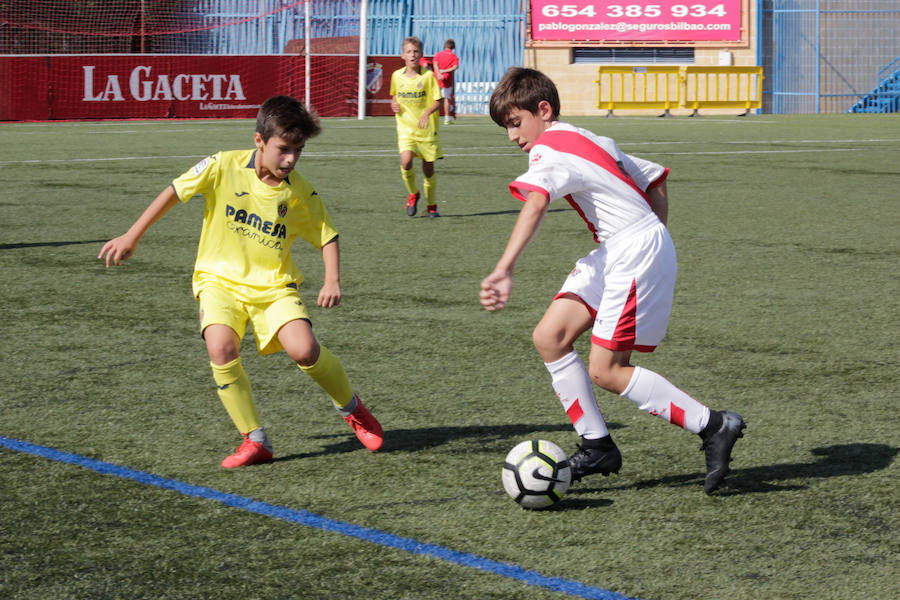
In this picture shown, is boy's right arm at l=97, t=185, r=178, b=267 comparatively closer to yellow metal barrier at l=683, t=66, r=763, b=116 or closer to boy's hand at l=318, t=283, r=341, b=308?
boy's hand at l=318, t=283, r=341, b=308

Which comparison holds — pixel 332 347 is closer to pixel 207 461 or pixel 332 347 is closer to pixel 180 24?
pixel 207 461

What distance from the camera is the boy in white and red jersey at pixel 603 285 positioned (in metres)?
4.15

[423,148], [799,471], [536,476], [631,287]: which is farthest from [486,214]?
[536,476]

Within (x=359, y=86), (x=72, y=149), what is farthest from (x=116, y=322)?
(x=359, y=86)

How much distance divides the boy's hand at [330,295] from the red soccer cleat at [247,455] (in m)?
0.57

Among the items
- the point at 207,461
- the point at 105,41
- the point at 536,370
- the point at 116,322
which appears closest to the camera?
the point at 207,461

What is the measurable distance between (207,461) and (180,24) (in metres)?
34.4

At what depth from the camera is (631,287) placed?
13.6ft

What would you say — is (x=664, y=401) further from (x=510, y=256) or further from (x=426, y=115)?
(x=426, y=115)

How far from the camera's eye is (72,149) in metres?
20.6

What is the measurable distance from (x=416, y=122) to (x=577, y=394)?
362 inches

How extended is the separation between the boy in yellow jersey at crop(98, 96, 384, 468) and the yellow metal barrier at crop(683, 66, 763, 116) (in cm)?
3208

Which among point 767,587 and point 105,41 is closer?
point 767,587

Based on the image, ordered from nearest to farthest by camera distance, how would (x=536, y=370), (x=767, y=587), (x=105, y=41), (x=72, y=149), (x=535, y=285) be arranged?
(x=767, y=587), (x=536, y=370), (x=535, y=285), (x=72, y=149), (x=105, y=41)
